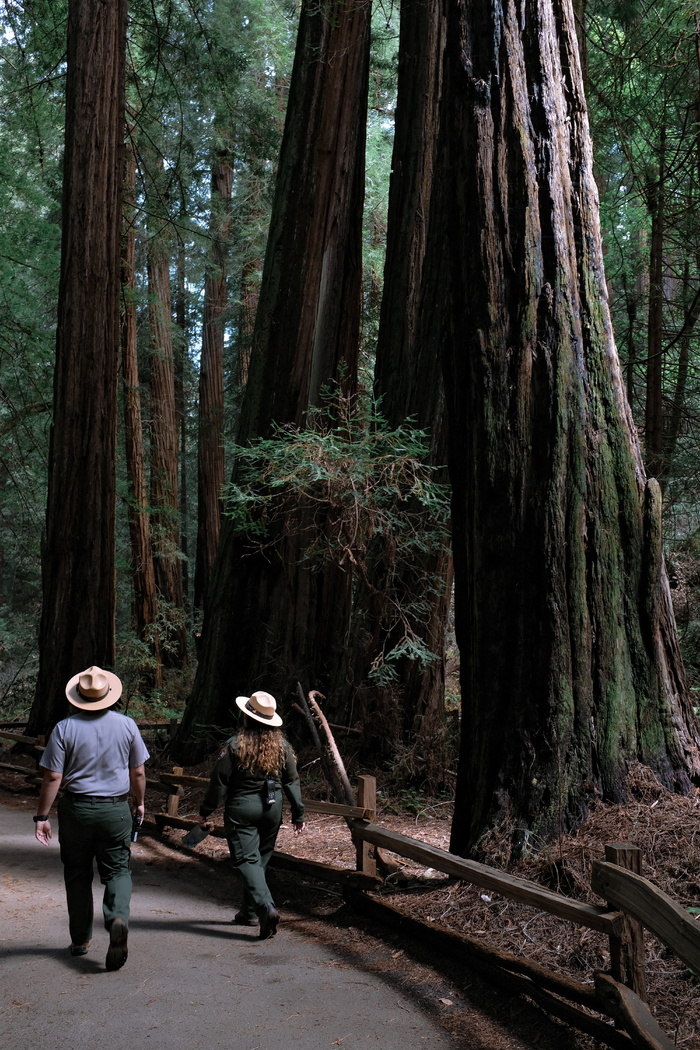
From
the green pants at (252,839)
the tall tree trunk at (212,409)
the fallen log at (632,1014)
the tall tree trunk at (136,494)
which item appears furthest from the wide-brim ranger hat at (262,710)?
the tall tree trunk at (212,409)

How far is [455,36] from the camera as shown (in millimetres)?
6621

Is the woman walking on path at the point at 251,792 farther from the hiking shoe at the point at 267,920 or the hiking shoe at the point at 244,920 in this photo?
the hiking shoe at the point at 267,920

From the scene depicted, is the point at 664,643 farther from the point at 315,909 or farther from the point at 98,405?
the point at 98,405

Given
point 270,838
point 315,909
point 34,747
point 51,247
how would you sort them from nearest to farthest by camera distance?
point 270,838, point 315,909, point 34,747, point 51,247

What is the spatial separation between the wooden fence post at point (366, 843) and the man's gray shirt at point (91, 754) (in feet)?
6.16

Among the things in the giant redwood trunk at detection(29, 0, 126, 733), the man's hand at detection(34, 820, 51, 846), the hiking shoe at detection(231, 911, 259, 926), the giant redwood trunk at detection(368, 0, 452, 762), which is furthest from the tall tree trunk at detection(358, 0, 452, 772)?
the man's hand at detection(34, 820, 51, 846)

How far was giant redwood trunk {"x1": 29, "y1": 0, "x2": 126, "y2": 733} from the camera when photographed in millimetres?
13406

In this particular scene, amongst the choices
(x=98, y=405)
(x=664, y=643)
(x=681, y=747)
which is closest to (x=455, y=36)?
(x=664, y=643)

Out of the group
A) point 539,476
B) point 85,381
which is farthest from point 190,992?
point 85,381

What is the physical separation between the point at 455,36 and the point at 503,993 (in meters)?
6.35

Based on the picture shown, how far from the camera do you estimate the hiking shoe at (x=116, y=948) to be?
199 inches

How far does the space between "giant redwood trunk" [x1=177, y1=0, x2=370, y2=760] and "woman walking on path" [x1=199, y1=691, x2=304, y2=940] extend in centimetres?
545

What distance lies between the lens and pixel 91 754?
5.40m

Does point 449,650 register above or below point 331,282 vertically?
below
